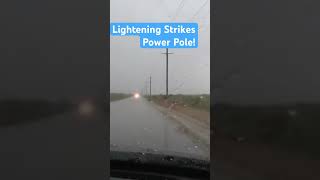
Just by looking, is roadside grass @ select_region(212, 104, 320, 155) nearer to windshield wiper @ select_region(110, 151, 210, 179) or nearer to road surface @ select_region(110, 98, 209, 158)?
road surface @ select_region(110, 98, 209, 158)
